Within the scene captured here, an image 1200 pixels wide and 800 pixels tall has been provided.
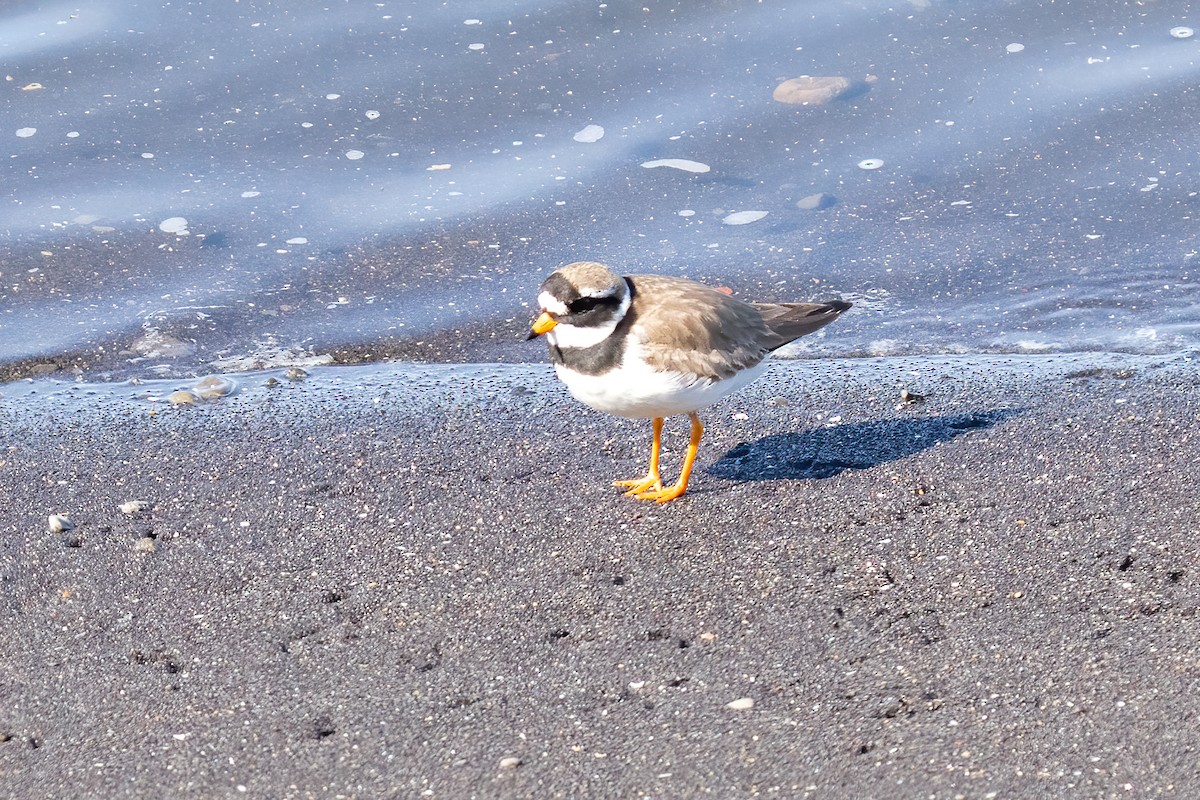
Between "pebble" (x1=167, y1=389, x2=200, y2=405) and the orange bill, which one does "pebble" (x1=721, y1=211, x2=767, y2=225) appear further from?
"pebble" (x1=167, y1=389, x2=200, y2=405)

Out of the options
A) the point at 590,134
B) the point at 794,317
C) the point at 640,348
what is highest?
the point at 640,348

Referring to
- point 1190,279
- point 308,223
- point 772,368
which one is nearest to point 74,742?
point 772,368

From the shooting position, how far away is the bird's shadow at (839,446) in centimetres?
470

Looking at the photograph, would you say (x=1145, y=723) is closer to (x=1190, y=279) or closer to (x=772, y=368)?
(x=772, y=368)

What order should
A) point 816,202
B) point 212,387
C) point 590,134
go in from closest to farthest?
1. point 212,387
2. point 816,202
3. point 590,134

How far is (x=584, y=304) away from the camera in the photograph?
14.5 feet

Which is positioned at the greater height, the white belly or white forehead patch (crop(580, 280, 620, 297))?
white forehead patch (crop(580, 280, 620, 297))

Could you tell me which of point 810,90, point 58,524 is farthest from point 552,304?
point 810,90

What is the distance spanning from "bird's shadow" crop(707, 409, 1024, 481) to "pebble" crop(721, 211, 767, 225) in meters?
2.41

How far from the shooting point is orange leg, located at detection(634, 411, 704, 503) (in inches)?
177

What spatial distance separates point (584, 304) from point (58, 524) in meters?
1.95

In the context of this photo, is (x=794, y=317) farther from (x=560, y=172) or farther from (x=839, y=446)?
(x=560, y=172)

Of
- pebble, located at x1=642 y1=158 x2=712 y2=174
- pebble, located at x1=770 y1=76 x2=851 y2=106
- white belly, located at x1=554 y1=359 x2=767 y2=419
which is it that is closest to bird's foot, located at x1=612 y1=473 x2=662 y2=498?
white belly, located at x1=554 y1=359 x2=767 y2=419

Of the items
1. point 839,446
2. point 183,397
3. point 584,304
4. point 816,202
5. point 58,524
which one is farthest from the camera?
point 816,202
